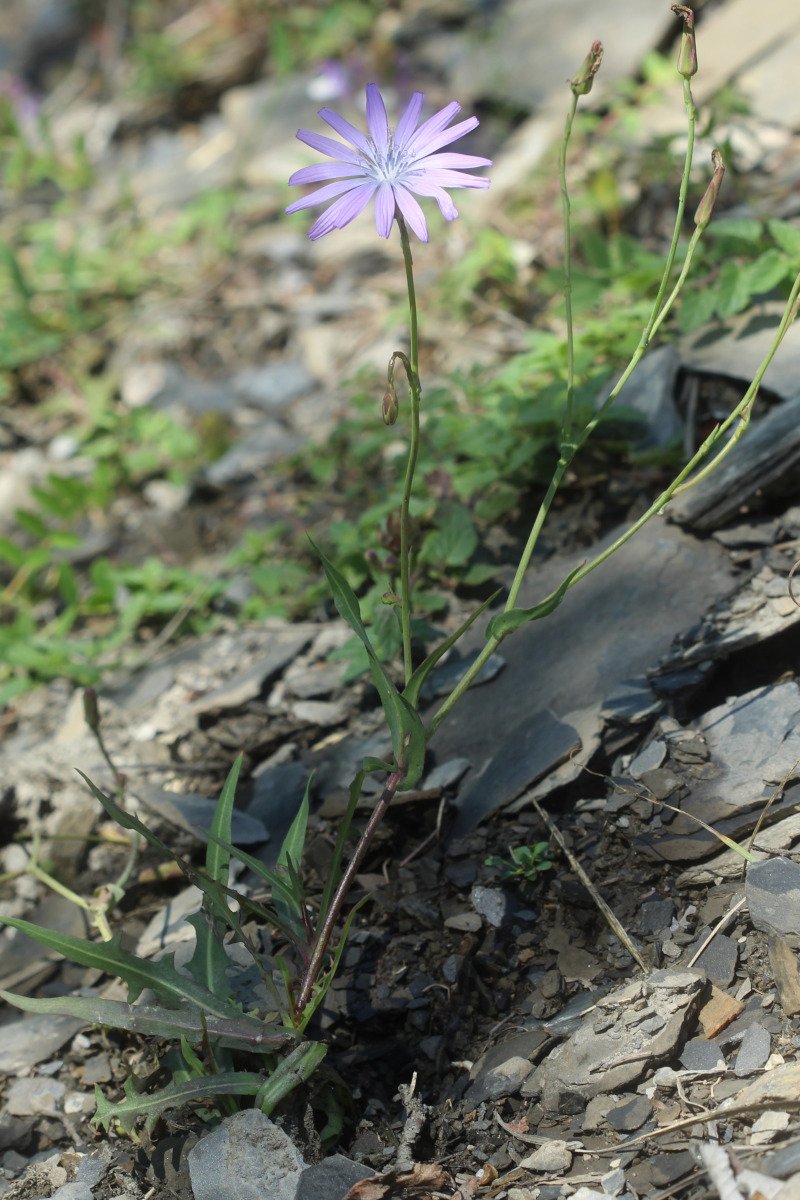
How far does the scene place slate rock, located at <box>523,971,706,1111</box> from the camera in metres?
1.69

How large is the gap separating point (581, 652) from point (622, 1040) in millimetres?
919

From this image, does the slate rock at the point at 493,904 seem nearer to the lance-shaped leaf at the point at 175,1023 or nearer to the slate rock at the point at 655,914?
the slate rock at the point at 655,914

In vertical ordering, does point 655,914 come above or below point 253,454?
below

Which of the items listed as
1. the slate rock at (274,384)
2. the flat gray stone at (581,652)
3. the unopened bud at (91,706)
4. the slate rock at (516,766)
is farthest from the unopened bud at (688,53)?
the slate rock at (274,384)

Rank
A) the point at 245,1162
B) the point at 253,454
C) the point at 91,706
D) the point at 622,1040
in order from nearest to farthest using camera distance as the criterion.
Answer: the point at 245,1162 < the point at 622,1040 < the point at 91,706 < the point at 253,454

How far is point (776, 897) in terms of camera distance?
1.78 metres

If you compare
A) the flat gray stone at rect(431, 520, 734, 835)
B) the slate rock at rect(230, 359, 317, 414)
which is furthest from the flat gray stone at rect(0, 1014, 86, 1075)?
the slate rock at rect(230, 359, 317, 414)

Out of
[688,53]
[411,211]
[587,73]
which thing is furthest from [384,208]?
[688,53]

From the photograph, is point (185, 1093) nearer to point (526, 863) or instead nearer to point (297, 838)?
point (297, 838)

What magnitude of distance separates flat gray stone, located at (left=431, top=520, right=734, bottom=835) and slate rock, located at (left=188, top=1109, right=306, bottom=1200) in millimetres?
737

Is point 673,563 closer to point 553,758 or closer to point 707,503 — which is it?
point 707,503

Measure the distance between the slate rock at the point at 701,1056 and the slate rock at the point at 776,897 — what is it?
21 centimetres

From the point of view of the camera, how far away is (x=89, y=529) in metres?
4.33

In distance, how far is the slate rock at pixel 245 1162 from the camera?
→ 5.22 ft
